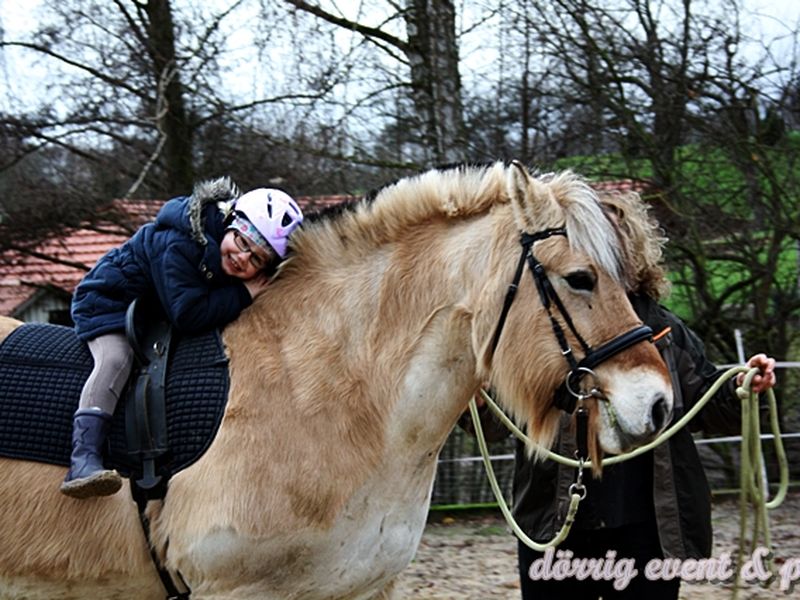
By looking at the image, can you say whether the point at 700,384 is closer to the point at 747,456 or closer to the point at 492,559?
the point at 747,456

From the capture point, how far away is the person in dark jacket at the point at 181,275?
2881mm

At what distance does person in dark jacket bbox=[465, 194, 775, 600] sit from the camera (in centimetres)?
330

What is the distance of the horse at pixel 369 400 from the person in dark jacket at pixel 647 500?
0.62 meters

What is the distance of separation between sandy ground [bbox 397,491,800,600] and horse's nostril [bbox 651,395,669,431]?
2981mm

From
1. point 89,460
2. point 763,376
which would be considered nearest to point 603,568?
point 763,376

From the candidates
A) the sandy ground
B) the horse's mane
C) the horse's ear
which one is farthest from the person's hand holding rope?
the sandy ground

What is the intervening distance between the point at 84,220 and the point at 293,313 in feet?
19.1

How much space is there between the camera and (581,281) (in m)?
2.69

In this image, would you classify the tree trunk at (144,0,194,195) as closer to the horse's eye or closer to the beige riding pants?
the beige riding pants

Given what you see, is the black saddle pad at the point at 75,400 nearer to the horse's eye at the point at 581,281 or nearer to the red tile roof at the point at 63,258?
the horse's eye at the point at 581,281

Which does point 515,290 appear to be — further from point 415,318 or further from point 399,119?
point 399,119

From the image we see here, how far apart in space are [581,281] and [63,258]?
22.9ft

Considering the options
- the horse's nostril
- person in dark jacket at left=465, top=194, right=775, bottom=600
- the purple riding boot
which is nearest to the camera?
the horse's nostril

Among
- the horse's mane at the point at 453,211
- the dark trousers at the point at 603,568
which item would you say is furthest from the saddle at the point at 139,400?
the dark trousers at the point at 603,568
